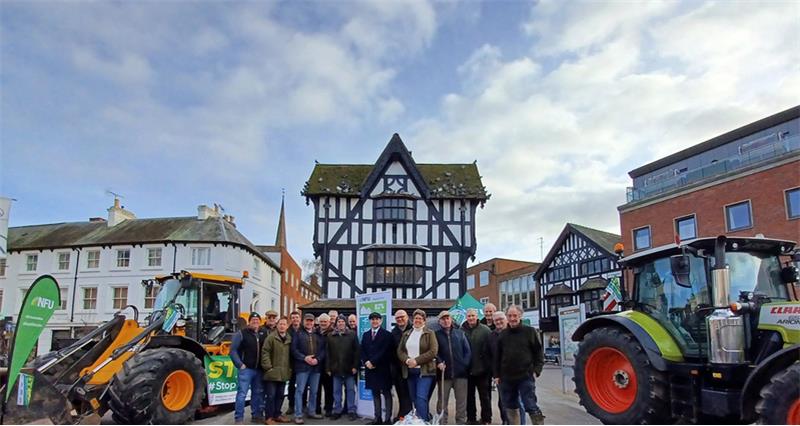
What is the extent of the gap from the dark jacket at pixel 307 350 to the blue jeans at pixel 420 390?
174cm

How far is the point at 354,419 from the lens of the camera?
8.52 metres

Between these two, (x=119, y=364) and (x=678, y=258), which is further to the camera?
(x=119, y=364)

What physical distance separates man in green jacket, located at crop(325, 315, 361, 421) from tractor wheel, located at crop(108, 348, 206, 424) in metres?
1.97

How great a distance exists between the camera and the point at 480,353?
7.60 meters

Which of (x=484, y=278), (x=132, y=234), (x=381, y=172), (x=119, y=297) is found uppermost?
(x=381, y=172)

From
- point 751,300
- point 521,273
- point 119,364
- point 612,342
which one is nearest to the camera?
point 751,300

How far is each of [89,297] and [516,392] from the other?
93.8 ft

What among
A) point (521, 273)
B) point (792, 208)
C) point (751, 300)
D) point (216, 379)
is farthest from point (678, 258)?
point (521, 273)

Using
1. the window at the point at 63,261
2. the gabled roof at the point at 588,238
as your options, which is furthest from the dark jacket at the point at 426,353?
the window at the point at 63,261

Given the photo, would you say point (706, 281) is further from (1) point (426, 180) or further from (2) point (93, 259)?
(2) point (93, 259)

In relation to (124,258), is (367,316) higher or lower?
lower

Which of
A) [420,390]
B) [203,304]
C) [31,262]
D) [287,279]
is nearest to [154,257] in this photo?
[31,262]

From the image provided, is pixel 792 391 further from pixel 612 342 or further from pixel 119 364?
pixel 119 364

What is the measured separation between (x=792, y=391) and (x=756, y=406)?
0.40m
